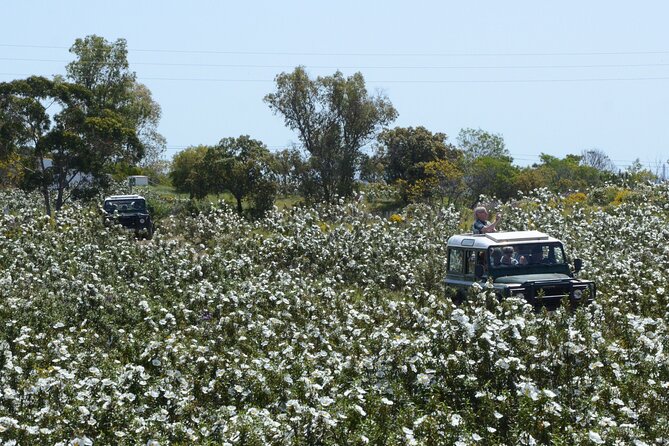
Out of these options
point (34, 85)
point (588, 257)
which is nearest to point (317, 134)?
point (34, 85)

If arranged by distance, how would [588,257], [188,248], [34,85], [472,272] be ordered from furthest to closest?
Answer: [34,85], [188,248], [588,257], [472,272]

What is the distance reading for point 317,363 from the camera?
12.2 meters

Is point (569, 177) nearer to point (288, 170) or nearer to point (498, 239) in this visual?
point (288, 170)

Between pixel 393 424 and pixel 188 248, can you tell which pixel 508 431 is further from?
pixel 188 248

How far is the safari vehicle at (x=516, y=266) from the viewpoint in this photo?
586 inches

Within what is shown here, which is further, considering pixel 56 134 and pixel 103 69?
pixel 103 69

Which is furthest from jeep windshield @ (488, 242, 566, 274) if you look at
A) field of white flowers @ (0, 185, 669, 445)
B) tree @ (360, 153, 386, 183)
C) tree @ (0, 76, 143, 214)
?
tree @ (360, 153, 386, 183)

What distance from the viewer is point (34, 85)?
36531mm

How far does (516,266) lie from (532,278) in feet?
1.95

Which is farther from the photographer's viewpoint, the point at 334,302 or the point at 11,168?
the point at 11,168

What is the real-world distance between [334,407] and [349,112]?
3718 cm

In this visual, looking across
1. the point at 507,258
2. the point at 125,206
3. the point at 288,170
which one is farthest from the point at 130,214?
the point at 507,258

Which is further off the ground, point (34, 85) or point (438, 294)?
point (34, 85)

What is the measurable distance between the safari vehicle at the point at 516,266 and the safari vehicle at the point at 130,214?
14.9 metres
